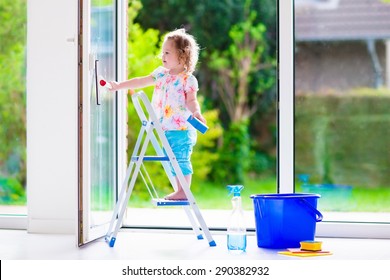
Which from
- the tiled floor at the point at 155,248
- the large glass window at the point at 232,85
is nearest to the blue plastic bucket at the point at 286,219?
the tiled floor at the point at 155,248

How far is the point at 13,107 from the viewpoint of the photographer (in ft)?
18.1

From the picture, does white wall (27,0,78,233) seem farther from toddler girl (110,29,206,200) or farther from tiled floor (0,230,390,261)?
toddler girl (110,29,206,200)

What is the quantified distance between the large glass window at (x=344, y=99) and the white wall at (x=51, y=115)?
4.63ft

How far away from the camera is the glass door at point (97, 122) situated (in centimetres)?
410

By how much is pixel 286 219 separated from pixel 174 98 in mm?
914

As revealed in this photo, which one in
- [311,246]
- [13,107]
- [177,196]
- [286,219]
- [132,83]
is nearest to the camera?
[311,246]

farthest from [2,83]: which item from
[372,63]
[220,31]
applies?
[220,31]

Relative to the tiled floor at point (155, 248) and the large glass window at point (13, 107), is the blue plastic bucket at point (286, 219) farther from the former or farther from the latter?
the large glass window at point (13, 107)

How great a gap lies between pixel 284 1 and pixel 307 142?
3.17 feet

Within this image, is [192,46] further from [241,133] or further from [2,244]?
[241,133]

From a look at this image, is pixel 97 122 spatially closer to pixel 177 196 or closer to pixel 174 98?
pixel 174 98

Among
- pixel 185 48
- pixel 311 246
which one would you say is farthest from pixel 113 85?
pixel 311 246

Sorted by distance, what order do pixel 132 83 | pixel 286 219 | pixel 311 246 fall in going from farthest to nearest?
pixel 132 83, pixel 286 219, pixel 311 246

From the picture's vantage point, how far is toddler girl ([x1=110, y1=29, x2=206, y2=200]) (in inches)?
169
